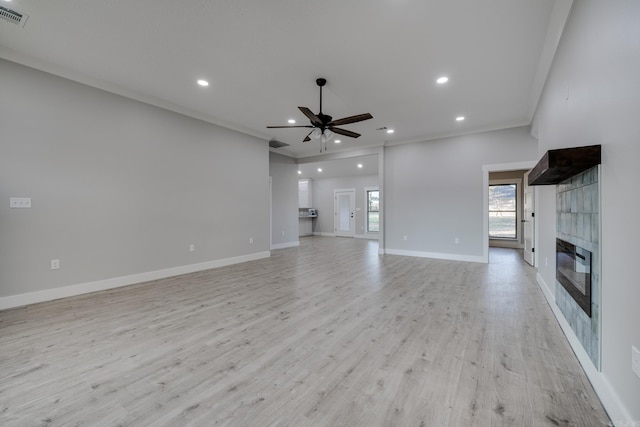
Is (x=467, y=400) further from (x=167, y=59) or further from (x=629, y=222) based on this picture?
(x=167, y=59)

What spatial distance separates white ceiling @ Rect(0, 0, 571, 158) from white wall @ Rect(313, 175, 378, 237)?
6396 mm

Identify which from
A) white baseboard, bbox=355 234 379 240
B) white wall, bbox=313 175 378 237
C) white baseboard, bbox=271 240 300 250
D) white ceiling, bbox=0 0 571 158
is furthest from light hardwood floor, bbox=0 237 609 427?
white wall, bbox=313 175 378 237

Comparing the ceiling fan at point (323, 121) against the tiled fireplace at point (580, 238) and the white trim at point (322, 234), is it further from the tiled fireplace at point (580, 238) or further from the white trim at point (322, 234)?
the white trim at point (322, 234)

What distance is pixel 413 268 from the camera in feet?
17.0

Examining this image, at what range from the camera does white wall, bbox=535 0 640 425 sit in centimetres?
128

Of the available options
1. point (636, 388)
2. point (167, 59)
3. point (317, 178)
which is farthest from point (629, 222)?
point (317, 178)

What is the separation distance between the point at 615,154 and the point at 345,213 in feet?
33.1

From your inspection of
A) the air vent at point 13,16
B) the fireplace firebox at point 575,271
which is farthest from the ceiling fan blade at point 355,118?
the air vent at point 13,16

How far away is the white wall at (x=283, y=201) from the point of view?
7.75m

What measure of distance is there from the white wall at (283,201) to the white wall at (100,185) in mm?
2191

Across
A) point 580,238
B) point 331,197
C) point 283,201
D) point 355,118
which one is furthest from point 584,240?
point 331,197

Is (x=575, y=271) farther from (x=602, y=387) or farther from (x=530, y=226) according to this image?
(x=530, y=226)

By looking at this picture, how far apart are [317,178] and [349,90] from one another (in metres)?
8.06

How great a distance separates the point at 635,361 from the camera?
4.03 ft
